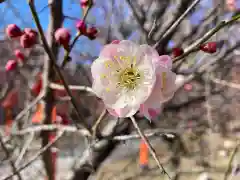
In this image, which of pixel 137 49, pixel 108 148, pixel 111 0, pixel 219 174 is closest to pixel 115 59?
pixel 137 49

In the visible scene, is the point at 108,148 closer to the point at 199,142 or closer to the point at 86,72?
the point at 86,72

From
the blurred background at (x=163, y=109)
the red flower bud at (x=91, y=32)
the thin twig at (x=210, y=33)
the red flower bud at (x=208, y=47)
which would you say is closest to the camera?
the thin twig at (x=210, y=33)

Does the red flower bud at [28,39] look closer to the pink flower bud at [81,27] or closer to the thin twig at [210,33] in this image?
the pink flower bud at [81,27]

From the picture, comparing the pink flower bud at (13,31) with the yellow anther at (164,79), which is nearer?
the yellow anther at (164,79)

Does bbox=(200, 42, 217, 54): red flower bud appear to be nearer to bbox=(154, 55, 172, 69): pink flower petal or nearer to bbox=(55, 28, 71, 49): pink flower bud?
bbox=(154, 55, 172, 69): pink flower petal

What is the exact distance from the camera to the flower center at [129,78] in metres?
0.44

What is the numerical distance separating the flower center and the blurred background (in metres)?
0.05

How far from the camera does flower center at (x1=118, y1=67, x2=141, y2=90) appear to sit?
0.44 metres

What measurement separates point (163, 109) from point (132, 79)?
952mm

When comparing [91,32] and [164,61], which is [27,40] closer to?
[91,32]

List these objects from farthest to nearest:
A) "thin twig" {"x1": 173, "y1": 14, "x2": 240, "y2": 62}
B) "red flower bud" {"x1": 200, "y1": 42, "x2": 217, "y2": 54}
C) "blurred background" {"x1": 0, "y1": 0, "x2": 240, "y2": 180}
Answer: "blurred background" {"x1": 0, "y1": 0, "x2": 240, "y2": 180}, "red flower bud" {"x1": 200, "y1": 42, "x2": 217, "y2": 54}, "thin twig" {"x1": 173, "y1": 14, "x2": 240, "y2": 62}

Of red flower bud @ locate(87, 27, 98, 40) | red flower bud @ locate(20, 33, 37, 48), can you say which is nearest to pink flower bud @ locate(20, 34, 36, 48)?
red flower bud @ locate(20, 33, 37, 48)

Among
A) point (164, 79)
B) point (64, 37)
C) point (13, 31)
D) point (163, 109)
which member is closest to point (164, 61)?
point (164, 79)

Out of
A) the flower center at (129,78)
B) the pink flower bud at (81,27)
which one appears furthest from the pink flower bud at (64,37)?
the flower center at (129,78)
